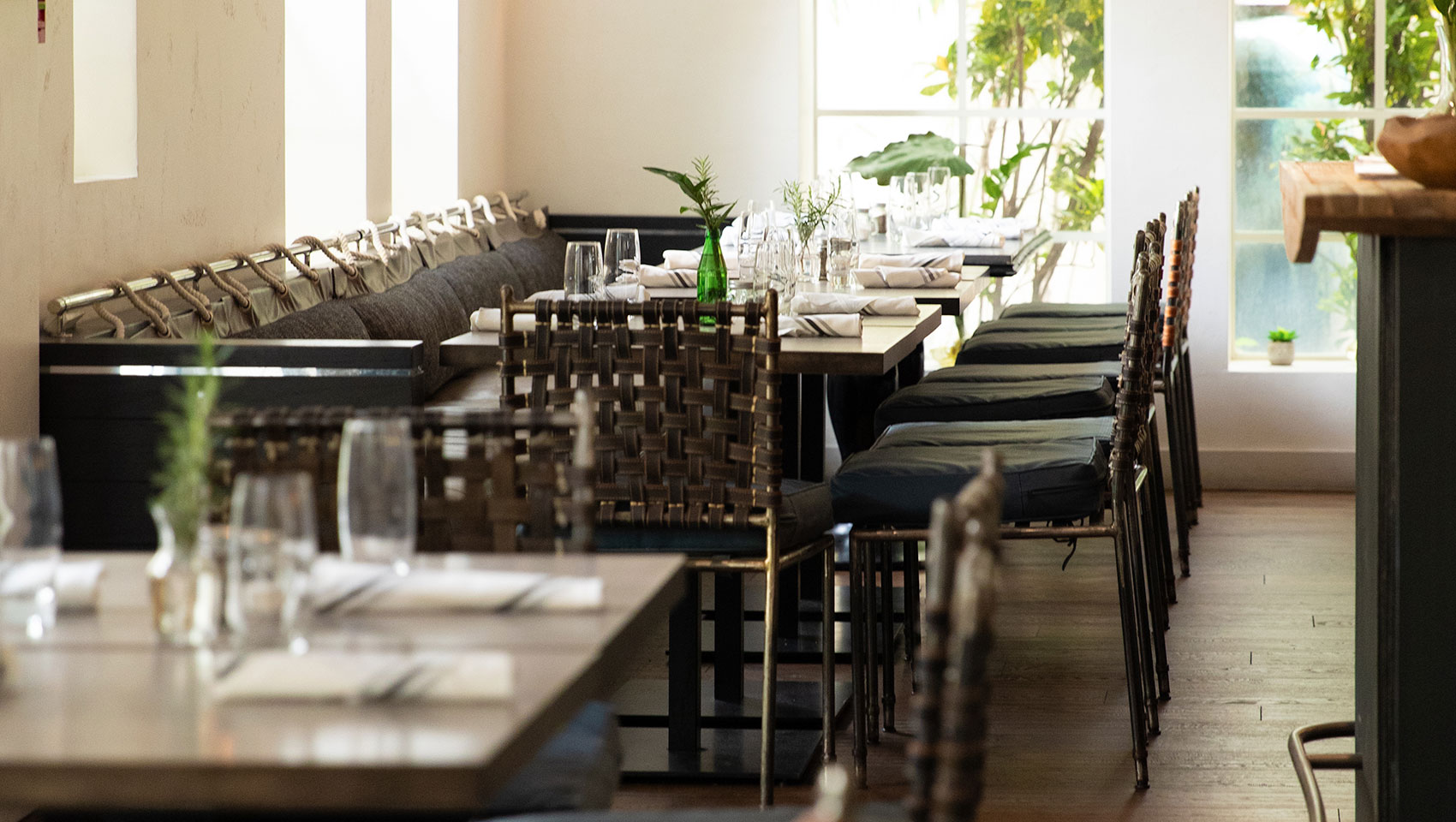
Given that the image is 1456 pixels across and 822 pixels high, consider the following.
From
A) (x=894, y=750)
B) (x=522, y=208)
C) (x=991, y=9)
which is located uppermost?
(x=991, y=9)

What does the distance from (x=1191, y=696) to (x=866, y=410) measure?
3.55ft

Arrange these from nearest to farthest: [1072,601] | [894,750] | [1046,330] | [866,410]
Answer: [894,750], [866,410], [1072,601], [1046,330]

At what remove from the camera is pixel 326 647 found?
1.43 metres

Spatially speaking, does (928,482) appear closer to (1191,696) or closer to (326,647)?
(1191,696)

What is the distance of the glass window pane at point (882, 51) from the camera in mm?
6223

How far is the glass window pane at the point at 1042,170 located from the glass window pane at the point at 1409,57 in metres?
1.00

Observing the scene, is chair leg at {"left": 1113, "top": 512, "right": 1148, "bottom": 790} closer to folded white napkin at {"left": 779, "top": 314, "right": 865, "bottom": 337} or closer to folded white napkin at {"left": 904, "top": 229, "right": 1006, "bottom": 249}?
folded white napkin at {"left": 779, "top": 314, "right": 865, "bottom": 337}

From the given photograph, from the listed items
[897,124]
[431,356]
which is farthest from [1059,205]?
[431,356]

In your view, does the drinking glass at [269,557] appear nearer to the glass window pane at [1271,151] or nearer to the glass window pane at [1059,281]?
the glass window pane at [1059,281]

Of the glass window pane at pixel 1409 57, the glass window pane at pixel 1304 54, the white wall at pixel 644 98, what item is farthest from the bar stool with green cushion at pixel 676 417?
the glass window pane at pixel 1409 57

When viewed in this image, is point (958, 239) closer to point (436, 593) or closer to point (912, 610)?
point (912, 610)

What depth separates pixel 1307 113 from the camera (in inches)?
237

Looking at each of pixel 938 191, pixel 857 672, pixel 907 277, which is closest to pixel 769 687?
pixel 857 672

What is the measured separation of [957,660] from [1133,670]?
1973mm
